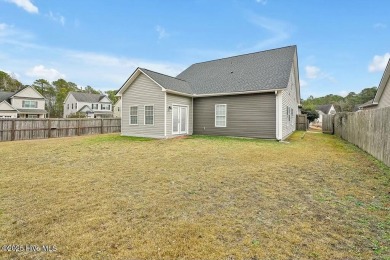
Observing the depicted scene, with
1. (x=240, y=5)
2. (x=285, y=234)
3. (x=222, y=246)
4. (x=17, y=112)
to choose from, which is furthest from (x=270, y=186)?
(x=17, y=112)

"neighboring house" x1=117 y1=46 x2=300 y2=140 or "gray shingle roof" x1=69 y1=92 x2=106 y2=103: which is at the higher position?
"gray shingle roof" x1=69 y1=92 x2=106 y2=103

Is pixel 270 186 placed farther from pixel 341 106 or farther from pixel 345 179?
pixel 341 106

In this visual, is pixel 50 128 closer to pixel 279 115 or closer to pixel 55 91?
pixel 279 115

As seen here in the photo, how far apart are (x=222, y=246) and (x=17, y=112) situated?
132 ft

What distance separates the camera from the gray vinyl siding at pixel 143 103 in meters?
13.1

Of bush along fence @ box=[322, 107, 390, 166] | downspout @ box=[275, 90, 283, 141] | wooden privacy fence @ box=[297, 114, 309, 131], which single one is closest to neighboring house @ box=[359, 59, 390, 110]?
bush along fence @ box=[322, 107, 390, 166]

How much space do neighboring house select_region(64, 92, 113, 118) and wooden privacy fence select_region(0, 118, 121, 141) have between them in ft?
88.9

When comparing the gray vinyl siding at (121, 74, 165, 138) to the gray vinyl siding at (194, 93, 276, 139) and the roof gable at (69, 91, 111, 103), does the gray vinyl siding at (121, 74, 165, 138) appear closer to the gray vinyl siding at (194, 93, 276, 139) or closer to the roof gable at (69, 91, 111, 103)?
the gray vinyl siding at (194, 93, 276, 139)

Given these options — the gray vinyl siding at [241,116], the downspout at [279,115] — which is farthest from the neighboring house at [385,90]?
the gray vinyl siding at [241,116]

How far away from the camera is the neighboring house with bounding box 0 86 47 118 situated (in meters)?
30.6

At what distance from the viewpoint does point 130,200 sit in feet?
12.3

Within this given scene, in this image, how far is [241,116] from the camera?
1330cm

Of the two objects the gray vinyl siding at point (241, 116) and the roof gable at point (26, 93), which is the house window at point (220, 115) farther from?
the roof gable at point (26, 93)

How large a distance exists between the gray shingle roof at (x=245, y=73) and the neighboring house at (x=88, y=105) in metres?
32.1
